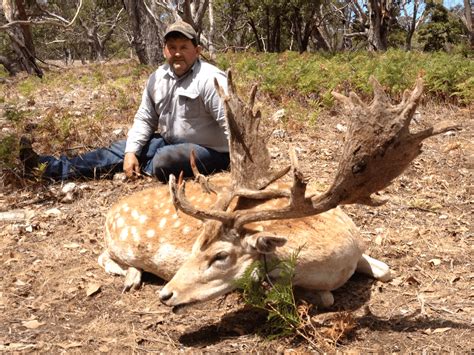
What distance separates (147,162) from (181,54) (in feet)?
4.87

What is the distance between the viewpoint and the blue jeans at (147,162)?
620cm

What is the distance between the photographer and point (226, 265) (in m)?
3.81

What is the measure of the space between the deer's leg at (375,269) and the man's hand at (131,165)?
317 centimetres

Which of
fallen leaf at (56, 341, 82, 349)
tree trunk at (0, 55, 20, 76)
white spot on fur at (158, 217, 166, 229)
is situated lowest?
fallen leaf at (56, 341, 82, 349)

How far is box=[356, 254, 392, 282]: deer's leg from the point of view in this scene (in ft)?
14.6

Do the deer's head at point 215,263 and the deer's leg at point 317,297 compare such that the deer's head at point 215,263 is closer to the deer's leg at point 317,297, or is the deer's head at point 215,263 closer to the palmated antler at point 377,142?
the deer's leg at point 317,297

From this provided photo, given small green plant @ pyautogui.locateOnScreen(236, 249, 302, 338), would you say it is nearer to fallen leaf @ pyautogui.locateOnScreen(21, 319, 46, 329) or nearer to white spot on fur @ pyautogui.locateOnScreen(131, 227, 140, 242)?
white spot on fur @ pyautogui.locateOnScreen(131, 227, 140, 242)

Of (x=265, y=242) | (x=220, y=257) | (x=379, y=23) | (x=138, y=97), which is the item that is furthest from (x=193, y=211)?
(x=379, y=23)

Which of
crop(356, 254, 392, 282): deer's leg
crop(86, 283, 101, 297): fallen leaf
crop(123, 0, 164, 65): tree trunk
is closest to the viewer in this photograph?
crop(356, 254, 392, 282): deer's leg

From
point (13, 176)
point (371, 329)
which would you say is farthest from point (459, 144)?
point (13, 176)

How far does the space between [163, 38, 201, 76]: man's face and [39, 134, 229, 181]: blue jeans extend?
0.86m

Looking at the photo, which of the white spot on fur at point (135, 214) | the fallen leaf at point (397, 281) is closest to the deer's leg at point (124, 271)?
the white spot on fur at point (135, 214)

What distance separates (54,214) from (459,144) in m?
5.37

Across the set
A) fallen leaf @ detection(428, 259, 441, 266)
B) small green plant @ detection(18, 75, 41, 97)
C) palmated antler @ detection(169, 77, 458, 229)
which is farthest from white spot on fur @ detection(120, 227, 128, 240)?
small green plant @ detection(18, 75, 41, 97)
